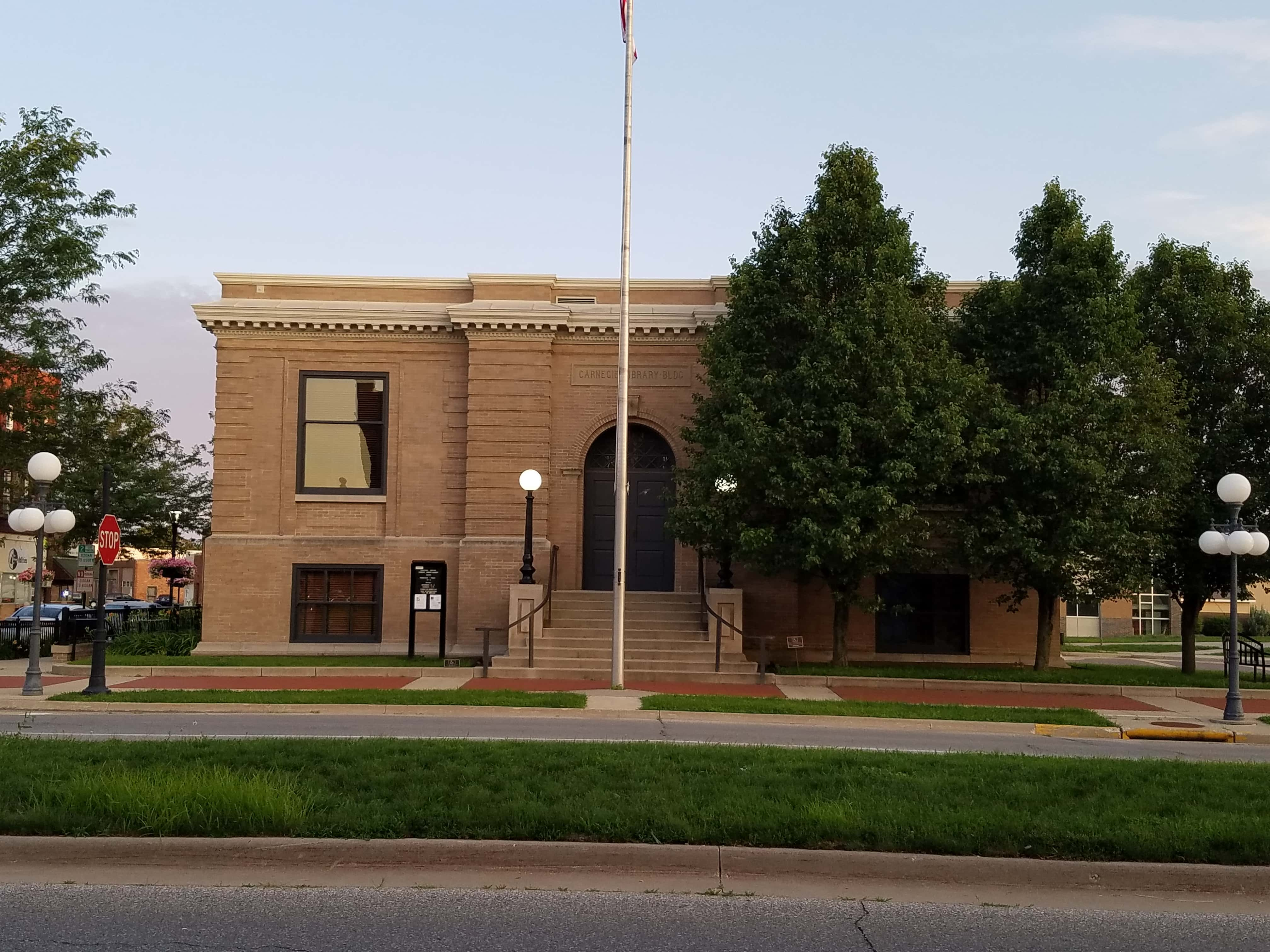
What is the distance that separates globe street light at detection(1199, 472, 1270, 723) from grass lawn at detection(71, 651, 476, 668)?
12.9 metres

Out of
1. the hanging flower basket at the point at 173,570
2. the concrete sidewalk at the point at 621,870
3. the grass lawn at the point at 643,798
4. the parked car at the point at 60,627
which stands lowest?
the parked car at the point at 60,627

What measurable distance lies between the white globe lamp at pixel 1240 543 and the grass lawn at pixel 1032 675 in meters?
4.53

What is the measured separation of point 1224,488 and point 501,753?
12523mm

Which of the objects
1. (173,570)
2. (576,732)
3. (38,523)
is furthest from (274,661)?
(173,570)

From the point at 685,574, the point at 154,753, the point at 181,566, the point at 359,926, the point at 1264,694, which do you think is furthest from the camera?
the point at 181,566

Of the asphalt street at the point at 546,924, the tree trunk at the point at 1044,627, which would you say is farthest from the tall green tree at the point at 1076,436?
the asphalt street at the point at 546,924

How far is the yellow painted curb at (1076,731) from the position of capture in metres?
15.7

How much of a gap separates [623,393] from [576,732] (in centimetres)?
705

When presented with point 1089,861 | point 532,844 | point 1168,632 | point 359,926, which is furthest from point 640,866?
point 1168,632

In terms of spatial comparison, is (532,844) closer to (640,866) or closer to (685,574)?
(640,866)

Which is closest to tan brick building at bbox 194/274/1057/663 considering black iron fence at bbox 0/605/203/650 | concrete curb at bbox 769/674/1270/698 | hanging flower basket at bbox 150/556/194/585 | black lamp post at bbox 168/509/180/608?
black iron fence at bbox 0/605/203/650

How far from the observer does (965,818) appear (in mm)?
7961

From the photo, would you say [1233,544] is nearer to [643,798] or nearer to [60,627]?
[643,798]

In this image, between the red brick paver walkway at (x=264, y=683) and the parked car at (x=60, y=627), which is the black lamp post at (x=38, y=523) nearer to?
the red brick paver walkway at (x=264, y=683)
